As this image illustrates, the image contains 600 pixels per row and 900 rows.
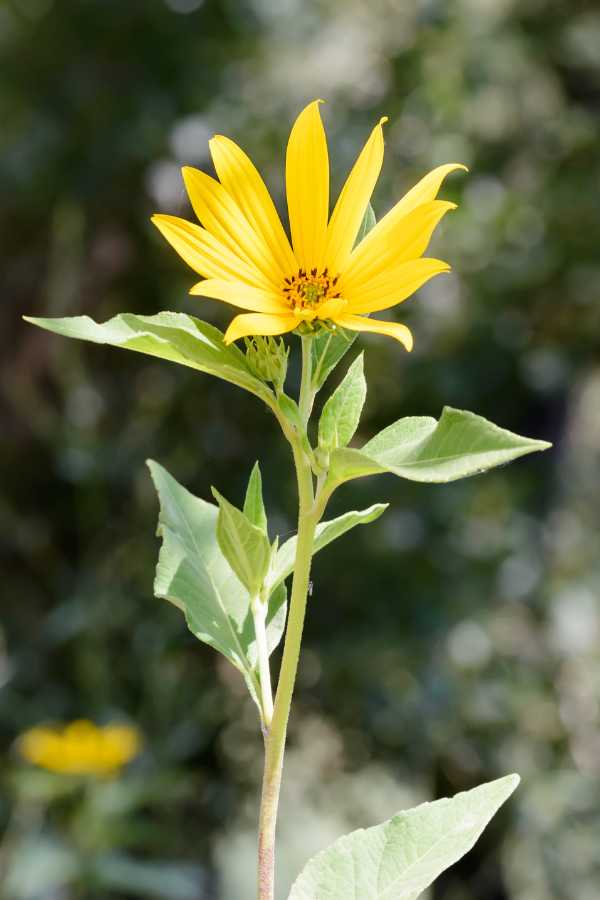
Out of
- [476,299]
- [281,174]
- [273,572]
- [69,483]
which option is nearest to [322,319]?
[273,572]

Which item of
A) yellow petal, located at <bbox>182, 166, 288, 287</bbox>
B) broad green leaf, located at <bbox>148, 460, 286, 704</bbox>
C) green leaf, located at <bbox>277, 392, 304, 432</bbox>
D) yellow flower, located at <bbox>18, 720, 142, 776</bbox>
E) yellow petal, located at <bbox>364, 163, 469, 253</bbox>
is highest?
yellow petal, located at <bbox>182, 166, 288, 287</bbox>

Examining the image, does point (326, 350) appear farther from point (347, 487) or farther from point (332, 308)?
point (347, 487)

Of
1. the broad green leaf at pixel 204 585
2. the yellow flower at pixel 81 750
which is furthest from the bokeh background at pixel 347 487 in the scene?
the broad green leaf at pixel 204 585

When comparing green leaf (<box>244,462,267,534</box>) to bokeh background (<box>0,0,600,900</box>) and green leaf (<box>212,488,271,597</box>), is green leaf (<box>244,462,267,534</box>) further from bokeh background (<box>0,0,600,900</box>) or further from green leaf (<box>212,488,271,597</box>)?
bokeh background (<box>0,0,600,900</box>)

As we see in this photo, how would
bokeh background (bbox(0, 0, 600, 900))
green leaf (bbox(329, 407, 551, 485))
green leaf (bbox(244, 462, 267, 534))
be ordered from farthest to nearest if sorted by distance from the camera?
bokeh background (bbox(0, 0, 600, 900))
green leaf (bbox(244, 462, 267, 534))
green leaf (bbox(329, 407, 551, 485))

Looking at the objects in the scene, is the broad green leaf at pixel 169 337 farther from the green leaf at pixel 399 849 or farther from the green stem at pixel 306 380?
the green leaf at pixel 399 849

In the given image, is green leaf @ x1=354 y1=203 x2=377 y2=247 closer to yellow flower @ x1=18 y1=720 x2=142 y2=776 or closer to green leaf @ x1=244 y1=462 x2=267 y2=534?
green leaf @ x1=244 y1=462 x2=267 y2=534

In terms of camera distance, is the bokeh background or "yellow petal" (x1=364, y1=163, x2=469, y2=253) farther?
the bokeh background

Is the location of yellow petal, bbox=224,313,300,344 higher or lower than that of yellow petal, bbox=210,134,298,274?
lower

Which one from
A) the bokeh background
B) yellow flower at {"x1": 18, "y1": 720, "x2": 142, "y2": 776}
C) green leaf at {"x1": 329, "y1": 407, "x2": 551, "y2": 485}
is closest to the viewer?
green leaf at {"x1": 329, "y1": 407, "x2": 551, "y2": 485}

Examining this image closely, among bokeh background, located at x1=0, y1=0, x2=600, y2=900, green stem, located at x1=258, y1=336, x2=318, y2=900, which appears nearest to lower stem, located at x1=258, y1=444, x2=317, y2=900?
green stem, located at x1=258, y1=336, x2=318, y2=900
